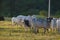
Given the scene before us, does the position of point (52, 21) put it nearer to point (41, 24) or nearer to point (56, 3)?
point (41, 24)

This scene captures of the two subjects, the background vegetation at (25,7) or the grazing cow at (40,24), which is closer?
the grazing cow at (40,24)

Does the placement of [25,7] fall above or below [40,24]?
above

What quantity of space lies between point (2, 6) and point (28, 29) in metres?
23.0

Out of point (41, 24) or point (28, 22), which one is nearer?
point (41, 24)

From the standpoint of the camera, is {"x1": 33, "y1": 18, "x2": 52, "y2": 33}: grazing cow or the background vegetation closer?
{"x1": 33, "y1": 18, "x2": 52, "y2": 33}: grazing cow

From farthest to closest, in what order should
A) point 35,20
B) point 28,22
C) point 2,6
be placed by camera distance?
point 2,6
point 28,22
point 35,20

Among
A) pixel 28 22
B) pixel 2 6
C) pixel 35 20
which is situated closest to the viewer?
pixel 35 20

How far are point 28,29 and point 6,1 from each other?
24.5m

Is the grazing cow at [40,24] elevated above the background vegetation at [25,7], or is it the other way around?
the background vegetation at [25,7]

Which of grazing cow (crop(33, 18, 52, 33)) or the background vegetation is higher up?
the background vegetation

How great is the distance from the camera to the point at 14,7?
40438 mm

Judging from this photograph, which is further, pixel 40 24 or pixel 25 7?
pixel 25 7

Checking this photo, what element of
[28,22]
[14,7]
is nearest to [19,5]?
[14,7]

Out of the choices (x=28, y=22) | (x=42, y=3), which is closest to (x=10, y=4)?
(x=42, y=3)
